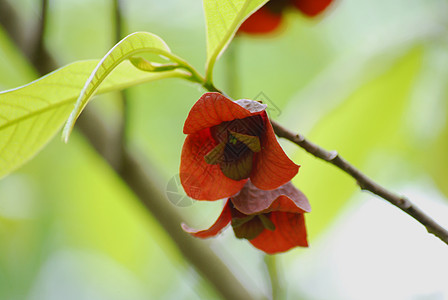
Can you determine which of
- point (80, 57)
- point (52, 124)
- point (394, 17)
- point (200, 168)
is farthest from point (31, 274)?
point (394, 17)

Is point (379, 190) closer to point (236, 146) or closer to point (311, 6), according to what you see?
point (236, 146)

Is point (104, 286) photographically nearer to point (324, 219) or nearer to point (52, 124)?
point (324, 219)

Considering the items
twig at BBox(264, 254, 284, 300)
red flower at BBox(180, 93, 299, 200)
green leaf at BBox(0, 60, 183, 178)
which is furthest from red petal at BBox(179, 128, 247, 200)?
twig at BBox(264, 254, 284, 300)

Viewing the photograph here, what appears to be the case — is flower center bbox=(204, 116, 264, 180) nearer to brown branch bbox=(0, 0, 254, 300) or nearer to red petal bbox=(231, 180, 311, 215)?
red petal bbox=(231, 180, 311, 215)

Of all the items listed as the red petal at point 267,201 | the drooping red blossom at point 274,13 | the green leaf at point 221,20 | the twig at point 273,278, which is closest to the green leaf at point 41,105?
the green leaf at point 221,20

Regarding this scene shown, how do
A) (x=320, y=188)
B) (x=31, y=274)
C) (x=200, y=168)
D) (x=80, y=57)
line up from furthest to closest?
1. (x=31, y=274)
2. (x=80, y=57)
3. (x=320, y=188)
4. (x=200, y=168)

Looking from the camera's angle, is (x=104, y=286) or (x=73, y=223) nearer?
(x=73, y=223)

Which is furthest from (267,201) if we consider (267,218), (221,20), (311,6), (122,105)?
(311,6)
